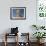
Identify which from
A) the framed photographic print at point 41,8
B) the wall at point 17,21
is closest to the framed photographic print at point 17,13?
the wall at point 17,21

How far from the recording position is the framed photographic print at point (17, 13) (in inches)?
297

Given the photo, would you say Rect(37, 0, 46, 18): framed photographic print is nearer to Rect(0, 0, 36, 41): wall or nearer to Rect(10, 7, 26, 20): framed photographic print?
Rect(0, 0, 36, 41): wall

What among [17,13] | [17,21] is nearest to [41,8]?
[17,13]

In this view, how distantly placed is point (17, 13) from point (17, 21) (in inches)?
14.4

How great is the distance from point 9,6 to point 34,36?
1.79 m

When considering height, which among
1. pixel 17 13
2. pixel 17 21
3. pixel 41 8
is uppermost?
pixel 41 8

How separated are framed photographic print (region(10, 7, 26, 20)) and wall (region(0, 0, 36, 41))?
0.45ft

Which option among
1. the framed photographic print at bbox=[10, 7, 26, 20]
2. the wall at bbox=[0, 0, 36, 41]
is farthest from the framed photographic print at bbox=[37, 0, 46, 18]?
the framed photographic print at bbox=[10, 7, 26, 20]

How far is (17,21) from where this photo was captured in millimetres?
7621

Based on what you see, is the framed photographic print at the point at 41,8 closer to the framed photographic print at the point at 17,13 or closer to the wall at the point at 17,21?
the wall at the point at 17,21

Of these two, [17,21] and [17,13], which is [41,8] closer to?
[17,13]

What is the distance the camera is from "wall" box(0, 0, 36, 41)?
7.54 m

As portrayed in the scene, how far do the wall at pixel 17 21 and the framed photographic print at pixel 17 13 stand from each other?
0.45ft

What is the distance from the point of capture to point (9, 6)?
7.54 metres
